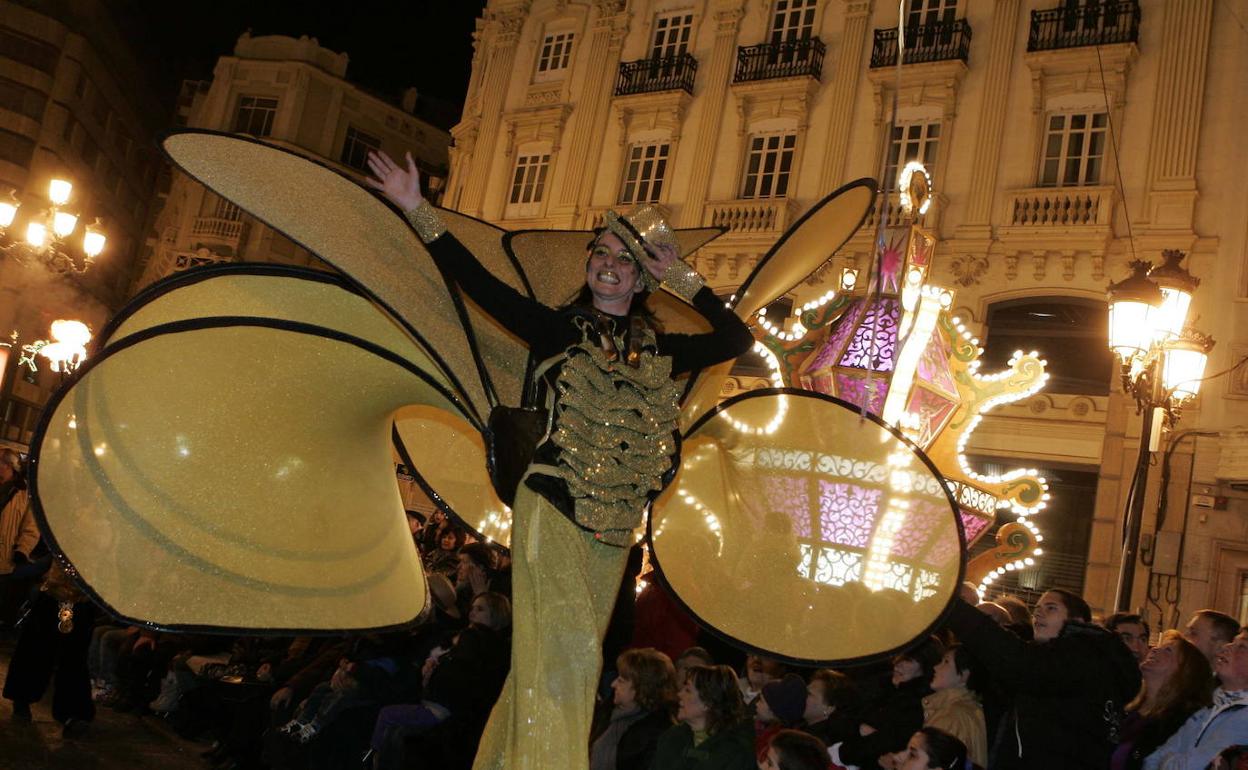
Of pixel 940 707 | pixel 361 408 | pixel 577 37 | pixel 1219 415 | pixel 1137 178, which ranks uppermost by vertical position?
pixel 577 37

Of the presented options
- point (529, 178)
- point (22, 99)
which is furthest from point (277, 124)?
point (529, 178)

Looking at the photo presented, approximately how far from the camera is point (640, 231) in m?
3.87

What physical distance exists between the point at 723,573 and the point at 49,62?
1428 inches

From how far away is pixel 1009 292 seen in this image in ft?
61.5

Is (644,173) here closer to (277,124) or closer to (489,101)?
(489,101)

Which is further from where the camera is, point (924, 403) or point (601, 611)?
point (924, 403)

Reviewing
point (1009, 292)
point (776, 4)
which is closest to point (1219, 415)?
point (1009, 292)

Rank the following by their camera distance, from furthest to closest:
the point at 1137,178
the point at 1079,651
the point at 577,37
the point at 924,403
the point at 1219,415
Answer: the point at 577,37, the point at 1137,178, the point at 1219,415, the point at 924,403, the point at 1079,651

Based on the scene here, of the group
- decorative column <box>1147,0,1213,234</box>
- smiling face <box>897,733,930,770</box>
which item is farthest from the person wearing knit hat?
decorative column <box>1147,0,1213,234</box>

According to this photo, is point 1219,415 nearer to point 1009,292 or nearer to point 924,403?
point 1009,292

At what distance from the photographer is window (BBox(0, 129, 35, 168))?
109 feet

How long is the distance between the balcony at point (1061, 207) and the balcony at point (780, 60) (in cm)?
480

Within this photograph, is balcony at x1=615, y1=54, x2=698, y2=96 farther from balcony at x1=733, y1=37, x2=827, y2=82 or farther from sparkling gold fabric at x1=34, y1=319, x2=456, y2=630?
sparkling gold fabric at x1=34, y1=319, x2=456, y2=630

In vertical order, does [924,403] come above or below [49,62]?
below
